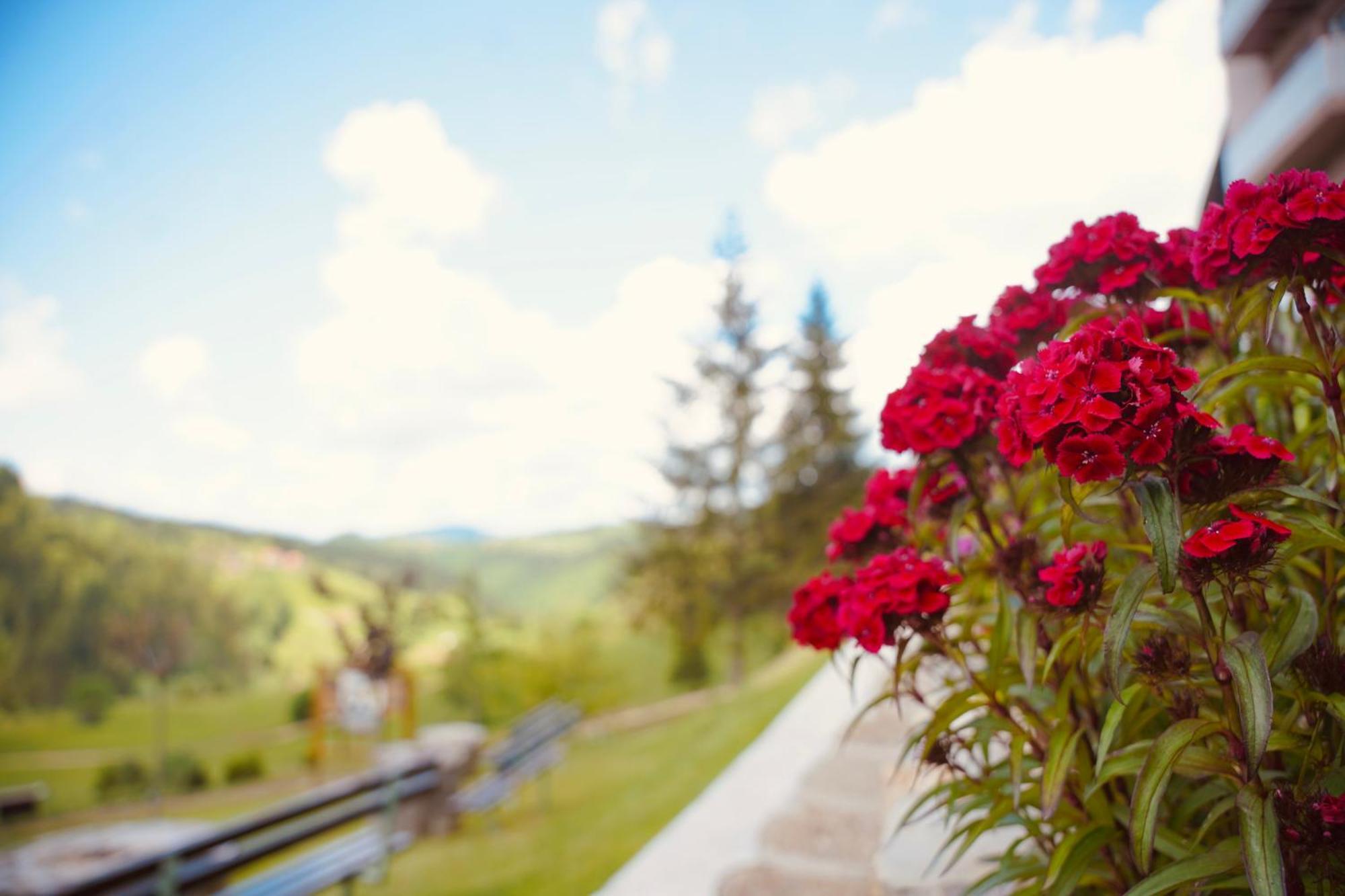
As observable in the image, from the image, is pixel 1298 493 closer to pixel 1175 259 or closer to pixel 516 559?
pixel 1175 259

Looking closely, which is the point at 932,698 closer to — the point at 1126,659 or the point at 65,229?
the point at 1126,659

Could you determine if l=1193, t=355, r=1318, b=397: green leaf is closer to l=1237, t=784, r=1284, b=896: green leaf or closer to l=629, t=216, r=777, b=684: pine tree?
l=1237, t=784, r=1284, b=896: green leaf

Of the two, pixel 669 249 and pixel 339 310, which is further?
pixel 339 310

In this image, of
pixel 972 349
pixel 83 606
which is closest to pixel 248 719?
pixel 83 606

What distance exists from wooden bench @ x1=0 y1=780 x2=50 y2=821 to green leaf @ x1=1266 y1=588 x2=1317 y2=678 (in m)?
20.2

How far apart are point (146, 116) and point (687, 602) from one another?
342ft

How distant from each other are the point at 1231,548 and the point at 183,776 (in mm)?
23445

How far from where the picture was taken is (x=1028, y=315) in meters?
1.40

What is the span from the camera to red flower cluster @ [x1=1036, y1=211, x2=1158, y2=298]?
54.9 inches

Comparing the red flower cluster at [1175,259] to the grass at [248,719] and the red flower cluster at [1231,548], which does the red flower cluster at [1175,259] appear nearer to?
the red flower cluster at [1231,548]

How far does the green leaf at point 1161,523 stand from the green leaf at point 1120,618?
0.17ft

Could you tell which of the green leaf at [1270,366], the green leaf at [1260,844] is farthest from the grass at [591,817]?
the green leaf at [1270,366]

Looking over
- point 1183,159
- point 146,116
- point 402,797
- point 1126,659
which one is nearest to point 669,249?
point 1183,159

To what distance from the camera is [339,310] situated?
107 meters
